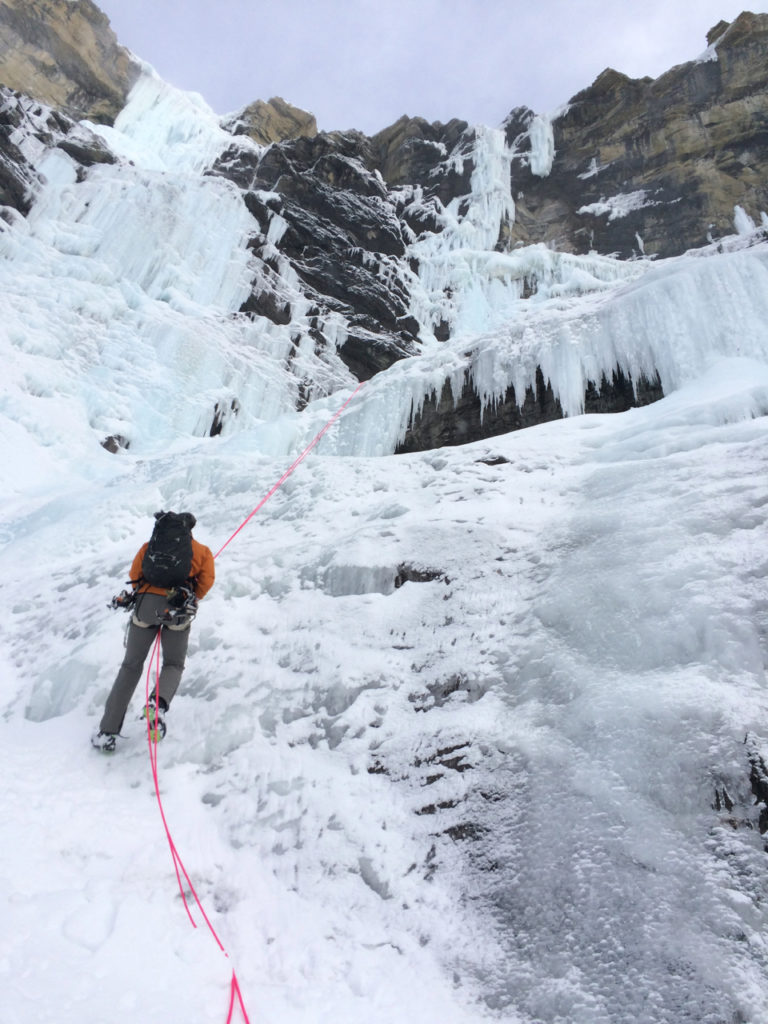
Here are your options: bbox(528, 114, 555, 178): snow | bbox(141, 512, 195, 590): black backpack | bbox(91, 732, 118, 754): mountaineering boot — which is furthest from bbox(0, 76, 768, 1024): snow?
bbox(528, 114, 555, 178): snow

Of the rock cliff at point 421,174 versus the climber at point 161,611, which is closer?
the climber at point 161,611

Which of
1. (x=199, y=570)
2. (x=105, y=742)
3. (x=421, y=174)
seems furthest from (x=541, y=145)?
(x=105, y=742)

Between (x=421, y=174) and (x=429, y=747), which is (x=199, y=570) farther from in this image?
(x=421, y=174)

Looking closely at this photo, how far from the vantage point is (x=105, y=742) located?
373 cm

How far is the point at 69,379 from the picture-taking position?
708 inches

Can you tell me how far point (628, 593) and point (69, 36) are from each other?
214 ft

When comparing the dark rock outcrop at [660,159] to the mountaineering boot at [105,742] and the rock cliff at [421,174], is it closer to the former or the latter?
the rock cliff at [421,174]

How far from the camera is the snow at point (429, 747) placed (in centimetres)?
221

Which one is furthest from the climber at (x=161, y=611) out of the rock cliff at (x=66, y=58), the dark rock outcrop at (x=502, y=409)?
the rock cliff at (x=66, y=58)

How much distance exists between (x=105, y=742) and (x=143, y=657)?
22.4 inches

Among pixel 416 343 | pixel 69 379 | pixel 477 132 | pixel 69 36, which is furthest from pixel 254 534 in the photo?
pixel 69 36

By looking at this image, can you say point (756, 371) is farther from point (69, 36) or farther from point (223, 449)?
point (69, 36)

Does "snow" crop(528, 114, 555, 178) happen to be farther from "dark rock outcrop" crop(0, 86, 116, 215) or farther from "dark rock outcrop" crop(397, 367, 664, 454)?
"dark rock outcrop" crop(397, 367, 664, 454)

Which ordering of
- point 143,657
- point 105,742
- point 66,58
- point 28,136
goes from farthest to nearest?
point 66,58 < point 28,136 < point 143,657 < point 105,742
